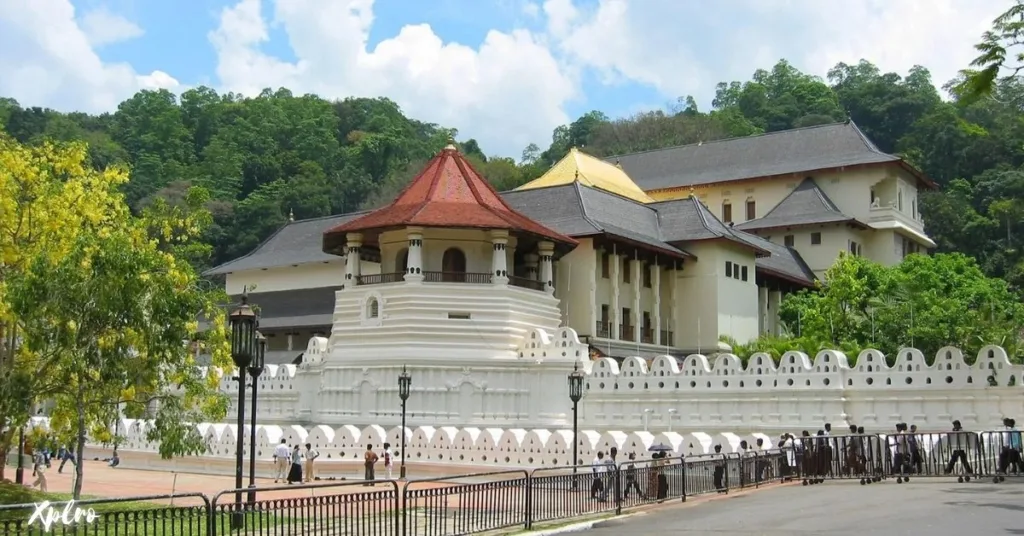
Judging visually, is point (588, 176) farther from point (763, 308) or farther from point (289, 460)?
point (289, 460)

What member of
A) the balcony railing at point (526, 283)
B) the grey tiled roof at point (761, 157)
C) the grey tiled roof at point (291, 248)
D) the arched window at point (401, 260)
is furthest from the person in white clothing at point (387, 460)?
the grey tiled roof at point (761, 157)

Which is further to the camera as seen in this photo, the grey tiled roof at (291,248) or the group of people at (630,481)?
the grey tiled roof at (291,248)

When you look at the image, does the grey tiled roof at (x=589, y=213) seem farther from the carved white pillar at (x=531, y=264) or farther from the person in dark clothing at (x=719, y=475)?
the person in dark clothing at (x=719, y=475)

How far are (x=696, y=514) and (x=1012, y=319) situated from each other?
24.5m

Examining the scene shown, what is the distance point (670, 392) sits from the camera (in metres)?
31.3

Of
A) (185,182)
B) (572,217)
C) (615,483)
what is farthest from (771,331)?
(185,182)

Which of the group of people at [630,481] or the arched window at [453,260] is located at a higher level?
the arched window at [453,260]

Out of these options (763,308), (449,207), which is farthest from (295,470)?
(763,308)

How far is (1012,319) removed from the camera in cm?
3731

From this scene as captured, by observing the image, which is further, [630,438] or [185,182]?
[185,182]

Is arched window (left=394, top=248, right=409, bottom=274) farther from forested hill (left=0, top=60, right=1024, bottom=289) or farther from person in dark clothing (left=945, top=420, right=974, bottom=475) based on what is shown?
forested hill (left=0, top=60, right=1024, bottom=289)

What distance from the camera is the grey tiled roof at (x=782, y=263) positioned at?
50719 millimetres

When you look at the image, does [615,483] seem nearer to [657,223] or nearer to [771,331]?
[657,223]

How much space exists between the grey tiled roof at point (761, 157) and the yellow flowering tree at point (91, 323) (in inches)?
1853
